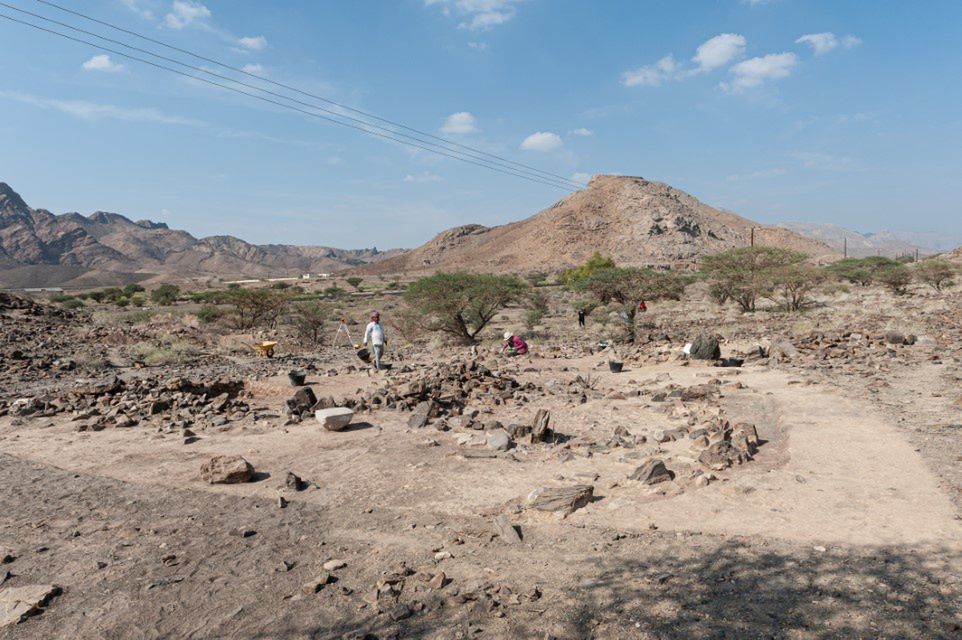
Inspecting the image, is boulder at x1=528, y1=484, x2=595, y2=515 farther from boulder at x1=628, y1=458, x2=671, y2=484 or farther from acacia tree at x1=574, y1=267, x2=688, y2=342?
acacia tree at x1=574, y1=267, x2=688, y2=342

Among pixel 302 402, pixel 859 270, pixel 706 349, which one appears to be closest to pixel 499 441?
pixel 302 402

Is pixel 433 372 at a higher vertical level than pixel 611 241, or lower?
lower

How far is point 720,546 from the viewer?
471cm

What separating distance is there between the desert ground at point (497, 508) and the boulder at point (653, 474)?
25 millimetres

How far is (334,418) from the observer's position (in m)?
8.76

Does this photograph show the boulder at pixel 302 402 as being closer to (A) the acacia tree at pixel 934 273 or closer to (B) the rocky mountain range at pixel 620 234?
(A) the acacia tree at pixel 934 273

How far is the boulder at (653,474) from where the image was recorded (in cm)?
615

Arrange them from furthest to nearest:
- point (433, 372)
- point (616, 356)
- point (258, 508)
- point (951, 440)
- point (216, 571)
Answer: point (616, 356), point (433, 372), point (951, 440), point (258, 508), point (216, 571)

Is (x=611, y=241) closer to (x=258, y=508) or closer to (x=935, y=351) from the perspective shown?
(x=935, y=351)

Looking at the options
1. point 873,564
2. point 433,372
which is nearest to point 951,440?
point 873,564

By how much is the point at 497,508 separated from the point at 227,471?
307 centimetres

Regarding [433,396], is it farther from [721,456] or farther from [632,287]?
[632,287]

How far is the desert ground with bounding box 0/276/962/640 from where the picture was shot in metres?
3.92

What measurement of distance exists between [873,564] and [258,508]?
5.28m
